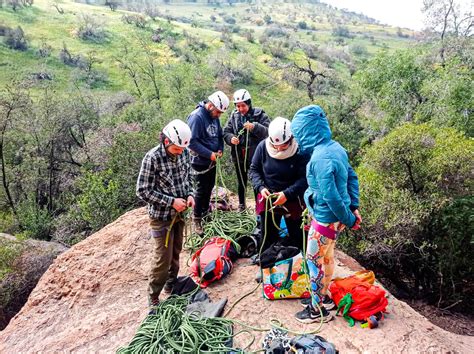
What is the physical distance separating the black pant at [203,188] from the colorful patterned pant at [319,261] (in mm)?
2256

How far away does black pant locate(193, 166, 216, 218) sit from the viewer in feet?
18.7

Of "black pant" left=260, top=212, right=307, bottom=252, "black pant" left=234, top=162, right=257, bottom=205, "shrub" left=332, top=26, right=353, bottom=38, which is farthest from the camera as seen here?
"shrub" left=332, top=26, right=353, bottom=38

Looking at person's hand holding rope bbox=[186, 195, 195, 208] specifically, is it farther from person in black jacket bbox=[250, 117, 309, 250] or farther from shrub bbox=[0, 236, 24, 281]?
shrub bbox=[0, 236, 24, 281]

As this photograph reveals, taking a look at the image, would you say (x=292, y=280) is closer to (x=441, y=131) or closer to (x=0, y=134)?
(x=441, y=131)

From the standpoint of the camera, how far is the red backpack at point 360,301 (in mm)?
3996

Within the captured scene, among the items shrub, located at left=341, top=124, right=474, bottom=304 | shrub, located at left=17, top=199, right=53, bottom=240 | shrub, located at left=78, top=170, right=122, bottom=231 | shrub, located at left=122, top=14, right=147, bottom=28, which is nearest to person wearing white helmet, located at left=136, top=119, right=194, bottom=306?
shrub, located at left=341, top=124, right=474, bottom=304

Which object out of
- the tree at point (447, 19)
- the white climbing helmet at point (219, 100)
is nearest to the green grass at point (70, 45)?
the tree at point (447, 19)

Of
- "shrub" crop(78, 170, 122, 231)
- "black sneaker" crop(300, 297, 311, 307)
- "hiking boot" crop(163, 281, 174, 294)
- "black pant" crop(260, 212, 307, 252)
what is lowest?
"shrub" crop(78, 170, 122, 231)

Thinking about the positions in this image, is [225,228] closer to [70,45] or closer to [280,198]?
[280,198]

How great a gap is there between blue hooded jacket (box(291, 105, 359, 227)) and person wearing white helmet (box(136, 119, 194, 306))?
1.25 metres

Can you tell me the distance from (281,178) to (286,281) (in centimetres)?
124

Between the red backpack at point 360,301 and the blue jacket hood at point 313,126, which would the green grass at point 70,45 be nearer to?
the blue jacket hood at point 313,126

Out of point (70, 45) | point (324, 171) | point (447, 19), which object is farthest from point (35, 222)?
point (70, 45)

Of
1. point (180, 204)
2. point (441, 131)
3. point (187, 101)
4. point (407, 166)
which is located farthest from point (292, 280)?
point (187, 101)
